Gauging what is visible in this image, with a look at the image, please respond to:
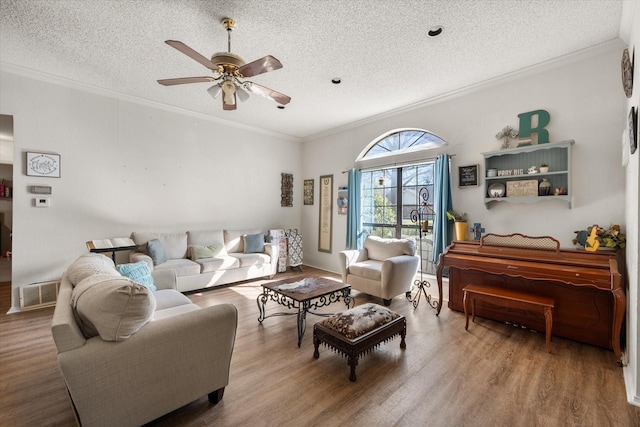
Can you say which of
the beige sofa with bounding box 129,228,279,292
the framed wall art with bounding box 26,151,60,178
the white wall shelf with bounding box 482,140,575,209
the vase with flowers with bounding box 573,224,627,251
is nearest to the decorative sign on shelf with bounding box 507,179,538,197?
the white wall shelf with bounding box 482,140,575,209

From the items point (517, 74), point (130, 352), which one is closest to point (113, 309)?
point (130, 352)

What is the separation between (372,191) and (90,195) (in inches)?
177

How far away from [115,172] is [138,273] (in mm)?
2431

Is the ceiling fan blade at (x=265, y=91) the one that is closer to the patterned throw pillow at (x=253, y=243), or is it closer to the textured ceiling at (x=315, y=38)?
the textured ceiling at (x=315, y=38)

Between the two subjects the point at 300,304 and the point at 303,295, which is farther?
Result: the point at 300,304

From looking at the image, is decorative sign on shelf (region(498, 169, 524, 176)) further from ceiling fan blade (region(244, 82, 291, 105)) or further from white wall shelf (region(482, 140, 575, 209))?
ceiling fan blade (region(244, 82, 291, 105))

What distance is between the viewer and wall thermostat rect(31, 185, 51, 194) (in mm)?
3531

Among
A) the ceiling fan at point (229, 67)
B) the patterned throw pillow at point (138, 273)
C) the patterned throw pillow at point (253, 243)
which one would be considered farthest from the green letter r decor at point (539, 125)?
the patterned throw pillow at point (138, 273)

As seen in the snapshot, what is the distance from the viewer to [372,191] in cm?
527

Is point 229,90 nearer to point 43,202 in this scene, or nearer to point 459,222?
point 43,202

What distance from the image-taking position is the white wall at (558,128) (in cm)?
283

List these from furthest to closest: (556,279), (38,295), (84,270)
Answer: (38,295) → (556,279) → (84,270)

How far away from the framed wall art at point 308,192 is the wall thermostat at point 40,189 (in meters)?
4.33

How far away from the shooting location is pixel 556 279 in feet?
8.44
